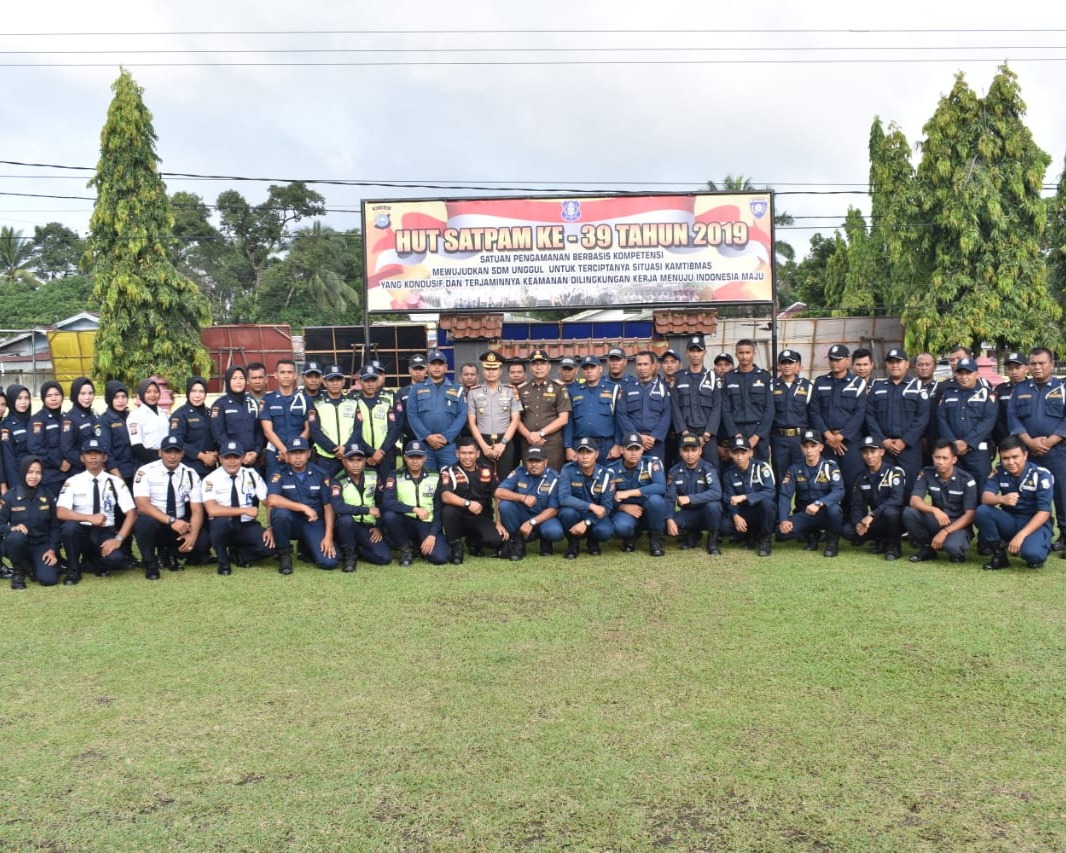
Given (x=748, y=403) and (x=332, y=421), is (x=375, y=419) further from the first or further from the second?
(x=748, y=403)

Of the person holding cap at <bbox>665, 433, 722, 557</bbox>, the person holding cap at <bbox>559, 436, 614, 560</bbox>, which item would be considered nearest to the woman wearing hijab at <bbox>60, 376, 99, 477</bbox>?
the person holding cap at <bbox>559, 436, 614, 560</bbox>

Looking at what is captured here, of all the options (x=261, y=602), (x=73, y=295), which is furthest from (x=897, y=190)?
(x=73, y=295)

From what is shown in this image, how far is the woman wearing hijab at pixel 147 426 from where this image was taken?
736cm

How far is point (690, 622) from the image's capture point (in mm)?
5305

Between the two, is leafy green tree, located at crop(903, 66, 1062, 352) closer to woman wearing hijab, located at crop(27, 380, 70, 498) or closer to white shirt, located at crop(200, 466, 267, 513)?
white shirt, located at crop(200, 466, 267, 513)

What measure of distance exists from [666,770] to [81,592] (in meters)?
4.69

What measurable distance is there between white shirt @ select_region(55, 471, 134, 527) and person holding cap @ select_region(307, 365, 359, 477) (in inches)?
59.5

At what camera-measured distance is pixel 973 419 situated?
7.18m

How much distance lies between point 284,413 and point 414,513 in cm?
145

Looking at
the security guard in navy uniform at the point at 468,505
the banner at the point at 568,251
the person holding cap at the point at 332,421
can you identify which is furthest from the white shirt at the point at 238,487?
the banner at the point at 568,251

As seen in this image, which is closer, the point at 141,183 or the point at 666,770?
the point at 666,770

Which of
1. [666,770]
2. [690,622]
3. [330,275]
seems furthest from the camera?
[330,275]

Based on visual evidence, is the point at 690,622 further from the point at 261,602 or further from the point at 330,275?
the point at 330,275

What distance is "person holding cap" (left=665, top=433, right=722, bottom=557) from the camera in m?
7.15
